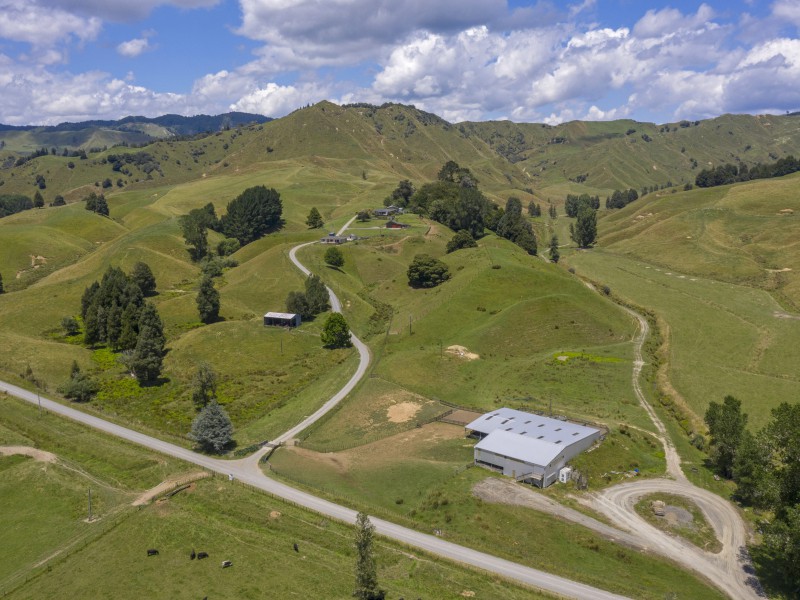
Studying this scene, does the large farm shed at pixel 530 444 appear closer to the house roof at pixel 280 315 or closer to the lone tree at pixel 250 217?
the house roof at pixel 280 315

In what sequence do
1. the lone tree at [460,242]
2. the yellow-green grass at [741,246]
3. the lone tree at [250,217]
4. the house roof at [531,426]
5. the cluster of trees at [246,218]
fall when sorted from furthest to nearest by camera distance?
the lone tree at [250,217], the cluster of trees at [246,218], the lone tree at [460,242], the yellow-green grass at [741,246], the house roof at [531,426]

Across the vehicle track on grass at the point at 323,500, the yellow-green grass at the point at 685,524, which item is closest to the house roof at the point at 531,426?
A: the yellow-green grass at the point at 685,524

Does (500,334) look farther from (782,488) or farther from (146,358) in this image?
(146,358)

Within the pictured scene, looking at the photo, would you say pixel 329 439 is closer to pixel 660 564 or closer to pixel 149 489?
pixel 149 489

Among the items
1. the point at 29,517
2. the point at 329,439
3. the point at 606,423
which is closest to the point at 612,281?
the point at 606,423

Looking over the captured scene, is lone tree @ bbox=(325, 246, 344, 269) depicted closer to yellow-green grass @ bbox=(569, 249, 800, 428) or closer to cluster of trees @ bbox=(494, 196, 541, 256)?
cluster of trees @ bbox=(494, 196, 541, 256)

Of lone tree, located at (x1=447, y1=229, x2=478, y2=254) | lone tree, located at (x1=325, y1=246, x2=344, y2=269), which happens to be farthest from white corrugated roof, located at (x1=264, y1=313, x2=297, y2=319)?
lone tree, located at (x1=447, y1=229, x2=478, y2=254)

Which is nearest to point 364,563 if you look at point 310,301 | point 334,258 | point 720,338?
point 310,301

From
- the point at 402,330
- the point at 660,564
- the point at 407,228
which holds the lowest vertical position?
the point at 660,564
